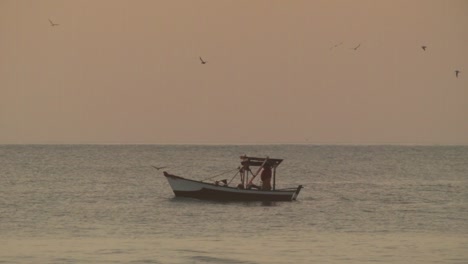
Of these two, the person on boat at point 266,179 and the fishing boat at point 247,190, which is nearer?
the fishing boat at point 247,190

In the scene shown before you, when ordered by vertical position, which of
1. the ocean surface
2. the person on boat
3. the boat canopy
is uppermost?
the boat canopy

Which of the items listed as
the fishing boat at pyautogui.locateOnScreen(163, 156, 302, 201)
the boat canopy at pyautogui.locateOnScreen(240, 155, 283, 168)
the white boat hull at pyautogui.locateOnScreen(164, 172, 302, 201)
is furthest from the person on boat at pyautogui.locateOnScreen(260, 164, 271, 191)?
the boat canopy at pyautogui.locateOnScreen(240, 155, 283, 168)

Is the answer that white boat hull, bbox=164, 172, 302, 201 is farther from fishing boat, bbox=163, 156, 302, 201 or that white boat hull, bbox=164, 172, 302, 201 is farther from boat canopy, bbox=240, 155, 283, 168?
boat canopy, bbox=240, 155, 283, 168

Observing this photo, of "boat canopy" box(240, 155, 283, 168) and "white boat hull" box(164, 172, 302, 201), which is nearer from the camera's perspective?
"boat canopy" box(240, 155, 283, 168)

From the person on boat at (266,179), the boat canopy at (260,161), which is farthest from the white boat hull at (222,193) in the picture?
the boat canopy at (260,161)

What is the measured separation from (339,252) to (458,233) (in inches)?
323

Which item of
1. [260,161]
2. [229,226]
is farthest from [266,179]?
[229,226]

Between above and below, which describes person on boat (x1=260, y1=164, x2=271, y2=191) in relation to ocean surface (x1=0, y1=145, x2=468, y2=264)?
above

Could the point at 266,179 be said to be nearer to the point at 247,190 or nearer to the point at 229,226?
the point at 247,190

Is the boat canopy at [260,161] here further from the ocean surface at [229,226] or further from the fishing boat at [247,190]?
the ocean surface at [229,226]

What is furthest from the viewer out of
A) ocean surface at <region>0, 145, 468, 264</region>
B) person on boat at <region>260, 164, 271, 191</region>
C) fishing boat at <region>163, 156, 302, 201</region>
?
person on boat at <region>260, 164, 271, 191</region>

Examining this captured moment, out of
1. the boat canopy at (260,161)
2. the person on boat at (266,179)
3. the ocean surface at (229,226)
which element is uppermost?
the boat canopy at (260,161)

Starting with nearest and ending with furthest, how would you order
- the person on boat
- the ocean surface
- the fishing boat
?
the ocean surface, the fishing boat, the person on boat

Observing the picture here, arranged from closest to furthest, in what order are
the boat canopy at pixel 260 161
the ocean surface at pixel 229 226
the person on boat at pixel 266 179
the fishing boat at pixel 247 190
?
1. the ocean surface at pixel 229 226
2. the boat canopy at pixel 260 161
3. the fishing boat at pixel 247 190
4. the person on boat at pixel 266 179
